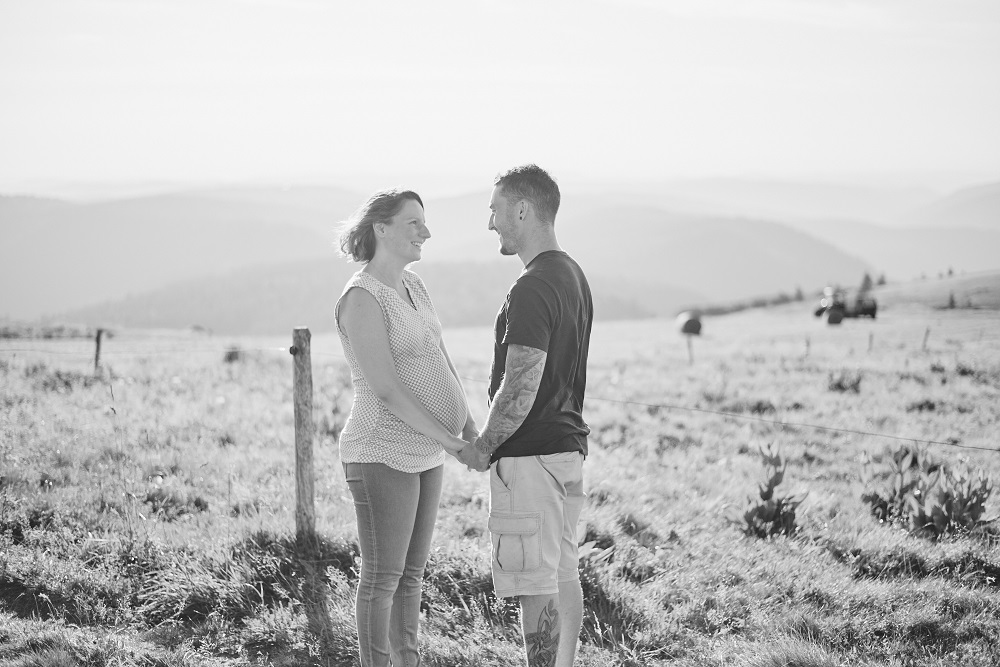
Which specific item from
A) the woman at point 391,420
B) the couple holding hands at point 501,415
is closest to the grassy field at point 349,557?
the woman at point 391,420

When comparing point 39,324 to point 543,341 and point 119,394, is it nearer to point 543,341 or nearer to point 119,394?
point 119,394

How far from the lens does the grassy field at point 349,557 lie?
3.82 m

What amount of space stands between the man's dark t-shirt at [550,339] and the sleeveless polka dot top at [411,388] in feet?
0.88

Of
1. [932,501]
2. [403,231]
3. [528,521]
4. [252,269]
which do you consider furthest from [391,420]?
[252,269]

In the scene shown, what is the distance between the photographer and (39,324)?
84.6 feet

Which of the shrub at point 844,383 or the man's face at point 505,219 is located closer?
the man's face at point 505,219

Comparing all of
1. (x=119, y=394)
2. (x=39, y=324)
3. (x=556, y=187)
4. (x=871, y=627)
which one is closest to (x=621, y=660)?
(x=871, y=627)

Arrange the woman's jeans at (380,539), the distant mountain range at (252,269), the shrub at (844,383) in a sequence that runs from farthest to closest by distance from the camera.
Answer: the distant mountain range at (252,269)
the shrub at (844,383)
the woman's jeans at (380,539)

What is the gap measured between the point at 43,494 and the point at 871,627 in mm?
5436

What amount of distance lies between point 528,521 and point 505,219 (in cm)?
126

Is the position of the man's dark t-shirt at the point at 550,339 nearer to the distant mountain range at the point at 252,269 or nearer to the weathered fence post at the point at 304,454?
the weathered fence post at the point at 304,454

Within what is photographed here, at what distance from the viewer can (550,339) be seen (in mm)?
3012

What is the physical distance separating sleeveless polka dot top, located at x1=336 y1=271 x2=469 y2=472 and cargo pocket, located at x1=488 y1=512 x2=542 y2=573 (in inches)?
18.3

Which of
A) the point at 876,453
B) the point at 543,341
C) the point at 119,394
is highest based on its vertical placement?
the point at 543,341
